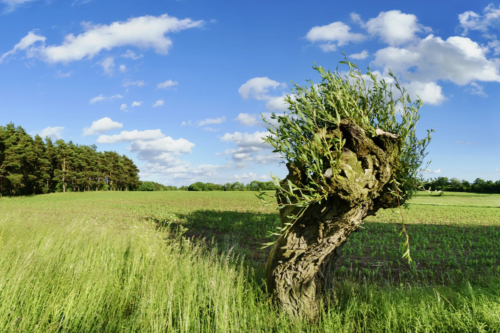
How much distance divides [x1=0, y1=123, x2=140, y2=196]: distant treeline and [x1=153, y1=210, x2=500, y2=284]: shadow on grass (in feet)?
182

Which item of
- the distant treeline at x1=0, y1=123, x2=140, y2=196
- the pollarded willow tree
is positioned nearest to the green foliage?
the pollarded willow tree

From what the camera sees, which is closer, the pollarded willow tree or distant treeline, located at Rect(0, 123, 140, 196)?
the pollarded willow tree

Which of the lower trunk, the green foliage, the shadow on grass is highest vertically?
the green foliage

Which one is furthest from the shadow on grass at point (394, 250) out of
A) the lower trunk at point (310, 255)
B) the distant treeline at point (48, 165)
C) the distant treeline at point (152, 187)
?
the distant treeline at point (152, 187)

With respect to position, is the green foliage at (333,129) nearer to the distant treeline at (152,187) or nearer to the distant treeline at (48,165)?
the distant treeline at (48,165)

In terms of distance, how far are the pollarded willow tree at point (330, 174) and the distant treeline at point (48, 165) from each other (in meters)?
68.5

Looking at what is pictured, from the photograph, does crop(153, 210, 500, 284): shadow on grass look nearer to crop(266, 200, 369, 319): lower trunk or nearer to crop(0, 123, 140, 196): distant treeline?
crop(266, 200, 369, 319): lower trunk

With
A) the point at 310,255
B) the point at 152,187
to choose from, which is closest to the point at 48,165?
the point at 152,187

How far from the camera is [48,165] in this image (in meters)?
68.8

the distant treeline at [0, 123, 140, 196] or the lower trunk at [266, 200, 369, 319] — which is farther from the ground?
the distant treeline at [0, 123, 140, 196]

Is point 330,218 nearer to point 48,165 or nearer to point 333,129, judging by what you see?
point 333,129

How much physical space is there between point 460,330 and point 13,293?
317 inches

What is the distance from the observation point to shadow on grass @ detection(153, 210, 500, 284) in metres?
9.94

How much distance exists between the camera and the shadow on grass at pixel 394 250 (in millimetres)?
9938
